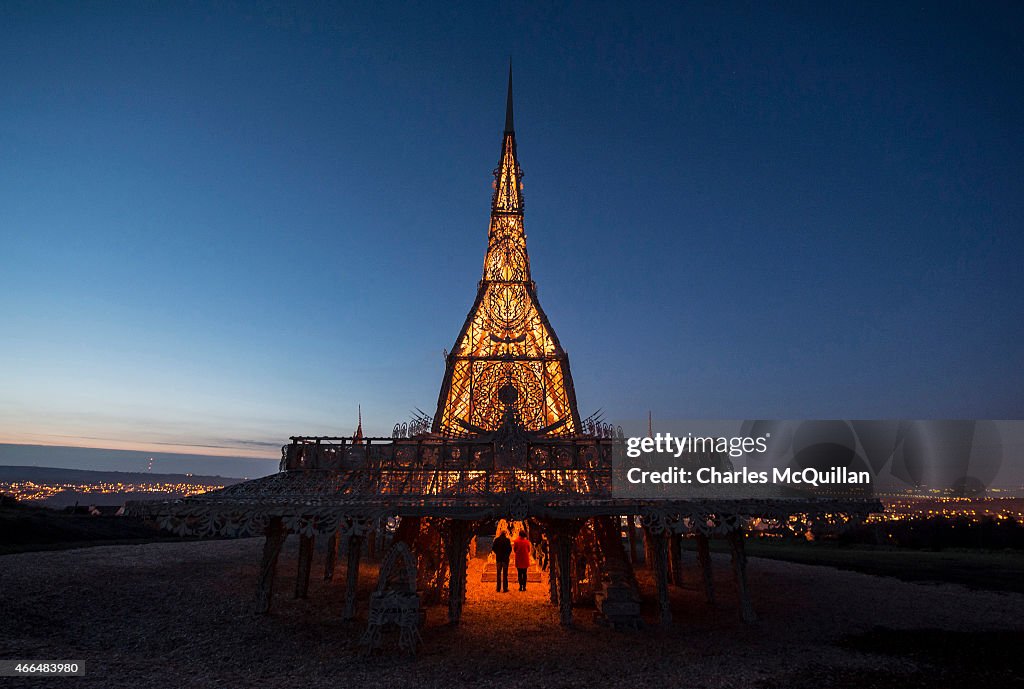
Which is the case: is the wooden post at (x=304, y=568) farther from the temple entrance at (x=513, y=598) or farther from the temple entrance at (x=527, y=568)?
the temple entrance at (x=527, y=568)

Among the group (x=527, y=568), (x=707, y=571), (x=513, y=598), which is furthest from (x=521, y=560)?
(x=707, y=571)

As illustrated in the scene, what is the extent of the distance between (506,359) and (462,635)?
43.5ft

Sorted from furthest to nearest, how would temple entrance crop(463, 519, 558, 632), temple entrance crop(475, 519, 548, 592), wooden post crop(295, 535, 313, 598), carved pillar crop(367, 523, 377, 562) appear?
1. carved pillar crop(367, 523, 377, 562)
2. temple entrance crop(475, 519, 548, 592)
3. wooden post crop(295, 535, 313, 598)
4. temple entrance crop(463, 519, 558, 632)

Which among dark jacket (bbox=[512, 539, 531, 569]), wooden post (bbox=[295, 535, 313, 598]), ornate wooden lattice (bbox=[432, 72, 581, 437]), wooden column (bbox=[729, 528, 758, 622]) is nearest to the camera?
wooden column (bbox=[729, 528, 758, 622])

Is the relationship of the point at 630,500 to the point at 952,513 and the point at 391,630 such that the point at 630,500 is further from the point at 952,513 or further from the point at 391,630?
the point at 952,513

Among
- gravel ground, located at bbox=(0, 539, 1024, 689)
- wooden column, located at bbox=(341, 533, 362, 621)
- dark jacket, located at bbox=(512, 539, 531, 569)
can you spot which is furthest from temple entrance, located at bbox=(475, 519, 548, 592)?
wooden column, located at bbox=(341, 533, 362, 621)

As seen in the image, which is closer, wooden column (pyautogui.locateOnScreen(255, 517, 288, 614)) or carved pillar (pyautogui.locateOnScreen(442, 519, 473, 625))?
carved pillar (pyautogui.locateOnScreen(442, 519, 473, 625))

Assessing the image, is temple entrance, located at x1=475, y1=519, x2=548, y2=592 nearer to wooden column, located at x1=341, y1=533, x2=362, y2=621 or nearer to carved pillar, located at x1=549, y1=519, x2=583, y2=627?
carved pillar, located at x1=549, y1=519, x2=583, y2=627

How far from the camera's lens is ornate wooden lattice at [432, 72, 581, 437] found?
24375mm

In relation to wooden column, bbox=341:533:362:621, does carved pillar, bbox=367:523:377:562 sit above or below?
below

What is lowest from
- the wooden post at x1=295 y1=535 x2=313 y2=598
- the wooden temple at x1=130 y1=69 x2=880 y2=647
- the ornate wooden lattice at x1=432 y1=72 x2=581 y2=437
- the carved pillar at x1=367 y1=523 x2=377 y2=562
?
the carved pillar at x1=367 y1=523 x2=377 y2=562

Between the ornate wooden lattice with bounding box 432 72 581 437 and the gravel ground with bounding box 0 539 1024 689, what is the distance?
682 centimetres

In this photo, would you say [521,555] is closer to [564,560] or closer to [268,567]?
[564,560]

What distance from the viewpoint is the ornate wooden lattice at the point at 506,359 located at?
24.4 meters
